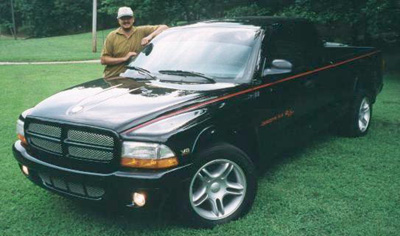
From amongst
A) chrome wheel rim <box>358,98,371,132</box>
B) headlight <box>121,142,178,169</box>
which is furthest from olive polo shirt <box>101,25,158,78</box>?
chrome wheel rim <box>358,98,371,132</box>

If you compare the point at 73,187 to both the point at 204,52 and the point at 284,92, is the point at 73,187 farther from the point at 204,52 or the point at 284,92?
the point at 284,92

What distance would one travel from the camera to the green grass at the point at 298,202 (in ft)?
11.1

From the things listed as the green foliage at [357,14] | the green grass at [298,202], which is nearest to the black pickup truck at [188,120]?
the green grass at [298,202]

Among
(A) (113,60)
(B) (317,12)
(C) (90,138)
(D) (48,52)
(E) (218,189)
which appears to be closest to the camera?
(C) (90,138)

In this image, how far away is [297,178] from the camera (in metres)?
4.41

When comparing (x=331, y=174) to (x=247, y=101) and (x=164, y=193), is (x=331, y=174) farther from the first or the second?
(x=164, y=193)

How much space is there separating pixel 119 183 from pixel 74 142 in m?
0.49

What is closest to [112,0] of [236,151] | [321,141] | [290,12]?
[290,12]

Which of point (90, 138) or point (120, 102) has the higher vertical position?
point (120, 102)

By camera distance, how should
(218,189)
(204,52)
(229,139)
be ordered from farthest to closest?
1. (204,52)
2. (229,139)
3. (218,189)

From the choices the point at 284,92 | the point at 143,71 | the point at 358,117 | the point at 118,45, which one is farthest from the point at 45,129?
the point at 358,117

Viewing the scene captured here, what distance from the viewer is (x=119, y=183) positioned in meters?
2.95

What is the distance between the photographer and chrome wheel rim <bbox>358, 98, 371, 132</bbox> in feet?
19.2

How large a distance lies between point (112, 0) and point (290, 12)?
16.7 m
